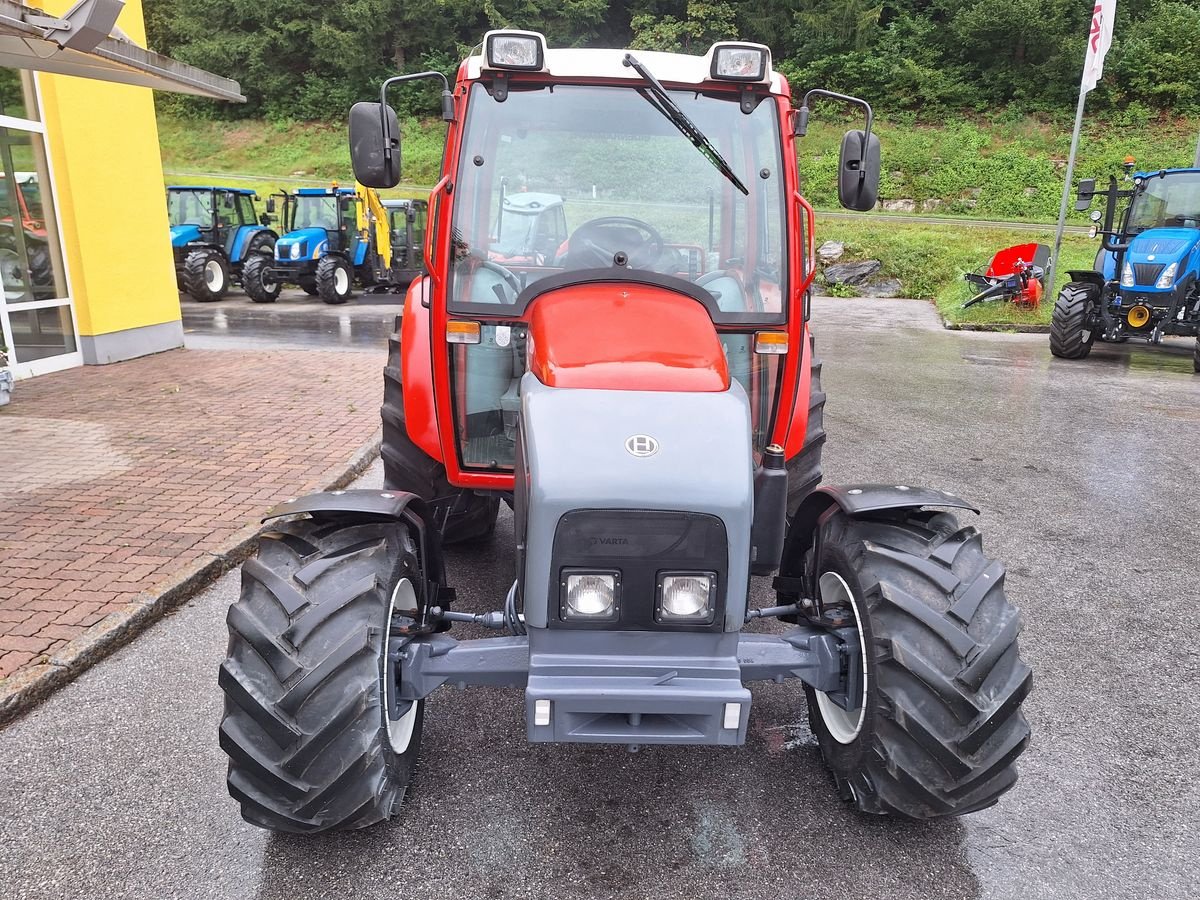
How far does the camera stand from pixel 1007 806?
2812 millimetres

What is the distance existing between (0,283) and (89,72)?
2.82 m

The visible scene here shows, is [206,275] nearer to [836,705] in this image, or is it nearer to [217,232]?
[217,232]

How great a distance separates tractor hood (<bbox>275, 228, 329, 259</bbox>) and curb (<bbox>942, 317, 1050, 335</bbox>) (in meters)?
11.9

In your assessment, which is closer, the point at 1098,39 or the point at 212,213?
the point at 1098,39

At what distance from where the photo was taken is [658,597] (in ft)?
7.78

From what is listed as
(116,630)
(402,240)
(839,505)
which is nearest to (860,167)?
(839,505)

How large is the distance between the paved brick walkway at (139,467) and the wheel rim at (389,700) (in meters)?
1.76

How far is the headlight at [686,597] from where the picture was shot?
7.76 feet

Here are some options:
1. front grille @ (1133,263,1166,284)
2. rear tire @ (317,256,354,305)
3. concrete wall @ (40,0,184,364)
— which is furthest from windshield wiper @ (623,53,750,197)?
rear tire @ (317,256,354,305)

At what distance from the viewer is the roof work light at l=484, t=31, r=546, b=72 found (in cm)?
310

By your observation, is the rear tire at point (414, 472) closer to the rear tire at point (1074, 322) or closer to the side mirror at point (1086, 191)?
the rear tire at point (1074, 322)

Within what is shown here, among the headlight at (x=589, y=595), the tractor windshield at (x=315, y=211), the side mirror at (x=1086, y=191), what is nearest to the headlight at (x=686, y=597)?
the headlight at (x=589, y=595)

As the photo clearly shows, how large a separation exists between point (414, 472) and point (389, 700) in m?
1.67

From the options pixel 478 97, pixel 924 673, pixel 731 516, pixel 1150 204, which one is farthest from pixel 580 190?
pixel 1150 204
